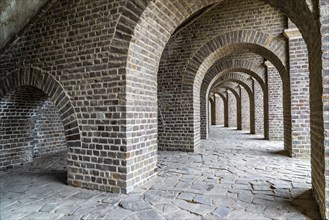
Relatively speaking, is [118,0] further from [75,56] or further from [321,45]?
[321,45]

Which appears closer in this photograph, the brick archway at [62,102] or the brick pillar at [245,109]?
the brick archway at [62,102]

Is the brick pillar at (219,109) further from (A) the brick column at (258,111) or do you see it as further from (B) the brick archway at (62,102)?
(B) the brick archway at (62,102)

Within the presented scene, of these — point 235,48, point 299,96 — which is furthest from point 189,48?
point 299,96

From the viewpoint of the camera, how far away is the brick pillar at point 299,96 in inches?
249

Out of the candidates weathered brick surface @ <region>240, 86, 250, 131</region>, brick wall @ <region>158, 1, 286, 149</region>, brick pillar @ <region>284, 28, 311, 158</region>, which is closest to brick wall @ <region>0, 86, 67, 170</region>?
brick wall @ <region>158, 1, 286, 149</region>

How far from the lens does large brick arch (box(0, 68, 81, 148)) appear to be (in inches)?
160

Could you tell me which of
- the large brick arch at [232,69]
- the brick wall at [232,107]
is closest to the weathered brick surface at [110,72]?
the large brick arch at [232,69]

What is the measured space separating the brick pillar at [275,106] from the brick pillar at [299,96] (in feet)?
12.3

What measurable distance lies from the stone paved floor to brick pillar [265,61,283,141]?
5.02 meters

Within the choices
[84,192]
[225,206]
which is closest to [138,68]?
[84,192]

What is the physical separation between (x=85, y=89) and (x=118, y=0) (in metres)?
1.50

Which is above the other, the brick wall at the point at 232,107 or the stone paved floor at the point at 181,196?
the brick wall at the point at 232,107

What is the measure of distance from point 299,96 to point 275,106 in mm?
3788

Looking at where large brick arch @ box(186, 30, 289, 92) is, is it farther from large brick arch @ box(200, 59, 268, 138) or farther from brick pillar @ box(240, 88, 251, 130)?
brick pillar @ box(240, 88, 251, 130)
